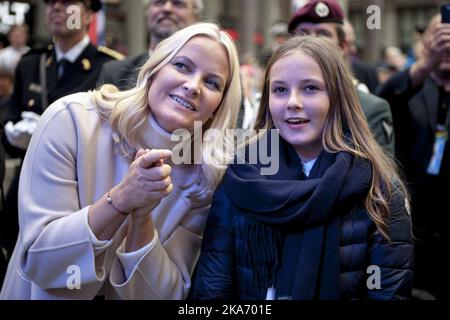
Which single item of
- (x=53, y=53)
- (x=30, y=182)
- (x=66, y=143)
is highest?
(x=53, y=53)

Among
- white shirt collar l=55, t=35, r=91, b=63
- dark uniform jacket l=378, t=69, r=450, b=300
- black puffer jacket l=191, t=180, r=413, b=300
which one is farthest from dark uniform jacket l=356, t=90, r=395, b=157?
white shirt collar l=55, t=35, r=91, b=63

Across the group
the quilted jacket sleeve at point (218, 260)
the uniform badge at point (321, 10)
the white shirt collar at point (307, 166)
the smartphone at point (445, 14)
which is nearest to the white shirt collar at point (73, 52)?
the uniform badge at point (321, 10)

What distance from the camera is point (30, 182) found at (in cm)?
216

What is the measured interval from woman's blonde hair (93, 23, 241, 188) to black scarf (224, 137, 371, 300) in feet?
0.71

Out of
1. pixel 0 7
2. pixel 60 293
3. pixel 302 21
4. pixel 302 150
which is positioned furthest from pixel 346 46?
pixel 0 7

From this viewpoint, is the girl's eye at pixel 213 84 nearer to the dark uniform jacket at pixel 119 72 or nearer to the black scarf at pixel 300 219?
the black scarf at pixel 300 219

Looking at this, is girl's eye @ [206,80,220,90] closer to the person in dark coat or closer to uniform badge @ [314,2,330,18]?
the person in dark coat

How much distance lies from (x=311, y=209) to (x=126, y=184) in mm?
657

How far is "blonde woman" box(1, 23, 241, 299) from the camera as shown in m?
2.08

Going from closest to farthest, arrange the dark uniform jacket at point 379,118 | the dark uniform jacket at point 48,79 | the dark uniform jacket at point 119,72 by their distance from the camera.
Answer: the dark uniform jacket at point 379,118, the dark uniform jacket at point 119,72, the dark uniform jacket at point 48,79

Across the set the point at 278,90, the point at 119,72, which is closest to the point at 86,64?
the point at 119,72

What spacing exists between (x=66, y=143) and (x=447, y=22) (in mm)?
2031

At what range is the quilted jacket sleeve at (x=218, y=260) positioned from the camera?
6.92 feet
